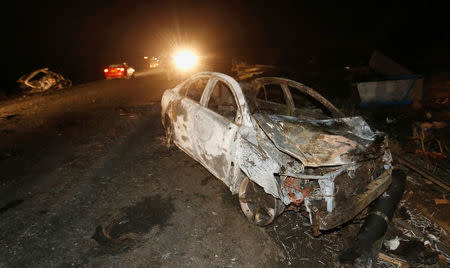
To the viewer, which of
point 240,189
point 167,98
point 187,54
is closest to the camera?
point 240,189

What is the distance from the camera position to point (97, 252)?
285 centimetres

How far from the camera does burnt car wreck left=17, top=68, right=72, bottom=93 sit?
39.4 ft

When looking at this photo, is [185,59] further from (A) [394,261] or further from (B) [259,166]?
(A) [394,261]

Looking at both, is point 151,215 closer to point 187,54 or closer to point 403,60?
point 187,54

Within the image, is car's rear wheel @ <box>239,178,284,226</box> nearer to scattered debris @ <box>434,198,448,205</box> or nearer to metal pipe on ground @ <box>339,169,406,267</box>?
metal pipe on ground @ <box>339,169,406,267</box>

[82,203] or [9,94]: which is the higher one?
[9,94]

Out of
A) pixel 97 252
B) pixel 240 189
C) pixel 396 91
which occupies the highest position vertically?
pixel 396 91

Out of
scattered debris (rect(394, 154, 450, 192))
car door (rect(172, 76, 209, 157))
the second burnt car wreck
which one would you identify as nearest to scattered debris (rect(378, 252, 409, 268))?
the second burnt car wreck

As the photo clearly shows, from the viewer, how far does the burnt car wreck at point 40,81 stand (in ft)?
39.4

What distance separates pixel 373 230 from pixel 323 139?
1.15 m

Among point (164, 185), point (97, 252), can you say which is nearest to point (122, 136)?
point (164, 185)

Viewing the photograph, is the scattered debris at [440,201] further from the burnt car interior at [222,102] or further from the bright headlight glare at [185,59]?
the bright headlight glare at [185,59]

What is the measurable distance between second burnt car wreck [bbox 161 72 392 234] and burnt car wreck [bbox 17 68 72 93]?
1217 cm

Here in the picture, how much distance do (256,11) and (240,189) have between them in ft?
162
